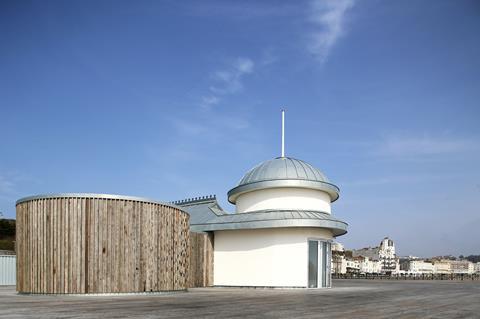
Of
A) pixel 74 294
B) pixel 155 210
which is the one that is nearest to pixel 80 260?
pixel 74 294

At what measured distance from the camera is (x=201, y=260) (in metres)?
31.5

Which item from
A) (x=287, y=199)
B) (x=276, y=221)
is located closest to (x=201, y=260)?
(x=276, y=221)

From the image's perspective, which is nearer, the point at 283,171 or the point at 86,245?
the point at 86,245

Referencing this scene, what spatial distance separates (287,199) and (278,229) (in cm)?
235

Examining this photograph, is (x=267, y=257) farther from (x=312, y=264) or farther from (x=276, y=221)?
(x=312, y=264)

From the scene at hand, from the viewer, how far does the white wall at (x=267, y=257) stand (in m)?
→ 29.7

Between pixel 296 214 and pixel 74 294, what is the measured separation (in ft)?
47.5

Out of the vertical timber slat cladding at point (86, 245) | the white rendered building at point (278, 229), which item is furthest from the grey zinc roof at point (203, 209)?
the vertical timber slat cladding at point (86, 245)

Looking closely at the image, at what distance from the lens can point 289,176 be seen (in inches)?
1231

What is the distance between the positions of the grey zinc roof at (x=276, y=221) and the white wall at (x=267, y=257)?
91 cm

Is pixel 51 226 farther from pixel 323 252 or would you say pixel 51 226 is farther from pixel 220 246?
pixel 323 252

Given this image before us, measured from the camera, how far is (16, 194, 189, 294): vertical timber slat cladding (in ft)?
65.4

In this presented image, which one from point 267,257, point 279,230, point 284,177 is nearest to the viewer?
point 279,230

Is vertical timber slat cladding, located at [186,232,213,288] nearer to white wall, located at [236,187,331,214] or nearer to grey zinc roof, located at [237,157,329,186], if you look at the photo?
white wall, located at [236,187,331,214]
